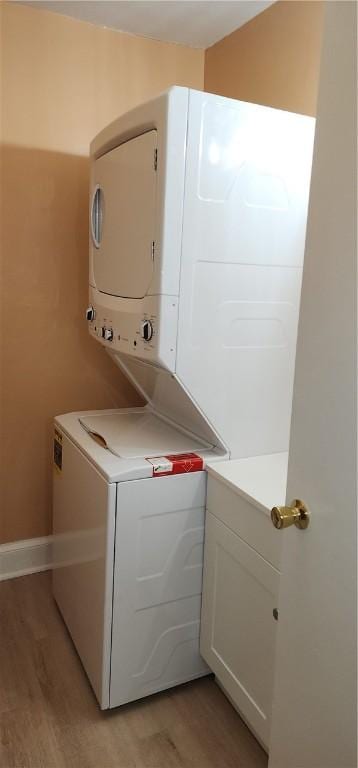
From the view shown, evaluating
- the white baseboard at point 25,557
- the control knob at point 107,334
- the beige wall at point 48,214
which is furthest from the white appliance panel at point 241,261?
the white baseboard at point 25,557

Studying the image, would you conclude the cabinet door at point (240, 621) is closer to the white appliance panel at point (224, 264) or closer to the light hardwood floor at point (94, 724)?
the light hardwood floor at point (94, 724)

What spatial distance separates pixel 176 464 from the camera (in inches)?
65.7

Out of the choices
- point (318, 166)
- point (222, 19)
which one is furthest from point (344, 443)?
point (222, 19)

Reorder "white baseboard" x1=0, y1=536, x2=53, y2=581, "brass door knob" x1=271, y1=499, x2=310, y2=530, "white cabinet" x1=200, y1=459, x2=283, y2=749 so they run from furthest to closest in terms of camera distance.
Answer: "white baseboard" x1=0, y1=536, x2=53, y2=581 < "white cabinet" x1=200, y1=459, x2=283, y2=749 < "brass door knob" x1=271, y1=499, x2=310, y2=530

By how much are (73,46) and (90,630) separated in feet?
7.21

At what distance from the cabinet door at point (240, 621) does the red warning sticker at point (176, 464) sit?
6.9 inches

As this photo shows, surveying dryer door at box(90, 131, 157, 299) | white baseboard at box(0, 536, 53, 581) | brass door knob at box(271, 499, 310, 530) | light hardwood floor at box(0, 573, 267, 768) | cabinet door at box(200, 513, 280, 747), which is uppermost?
dryer door at box(90, 131, 157, 299)

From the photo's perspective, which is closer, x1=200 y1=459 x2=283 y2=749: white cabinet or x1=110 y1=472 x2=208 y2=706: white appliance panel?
x1=200 y1=459 x2=283 y2=749: white cabinet

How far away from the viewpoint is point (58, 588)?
2.20 m

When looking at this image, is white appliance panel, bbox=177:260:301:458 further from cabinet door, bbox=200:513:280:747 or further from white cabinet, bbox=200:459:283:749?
cabinet door, bbox=200:513:280:747

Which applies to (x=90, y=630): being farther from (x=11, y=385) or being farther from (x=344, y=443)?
(x=344, y=443)

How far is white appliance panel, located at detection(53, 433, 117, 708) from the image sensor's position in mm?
1640

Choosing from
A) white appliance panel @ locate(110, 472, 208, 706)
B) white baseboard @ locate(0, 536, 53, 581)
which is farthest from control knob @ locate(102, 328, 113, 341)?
white baseboard @ locate(0, 536, 53, 581)

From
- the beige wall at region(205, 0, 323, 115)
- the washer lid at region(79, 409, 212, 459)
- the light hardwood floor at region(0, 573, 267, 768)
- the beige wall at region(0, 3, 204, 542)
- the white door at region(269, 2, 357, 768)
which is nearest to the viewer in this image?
the white door at region(269, 2, 357, 768)
